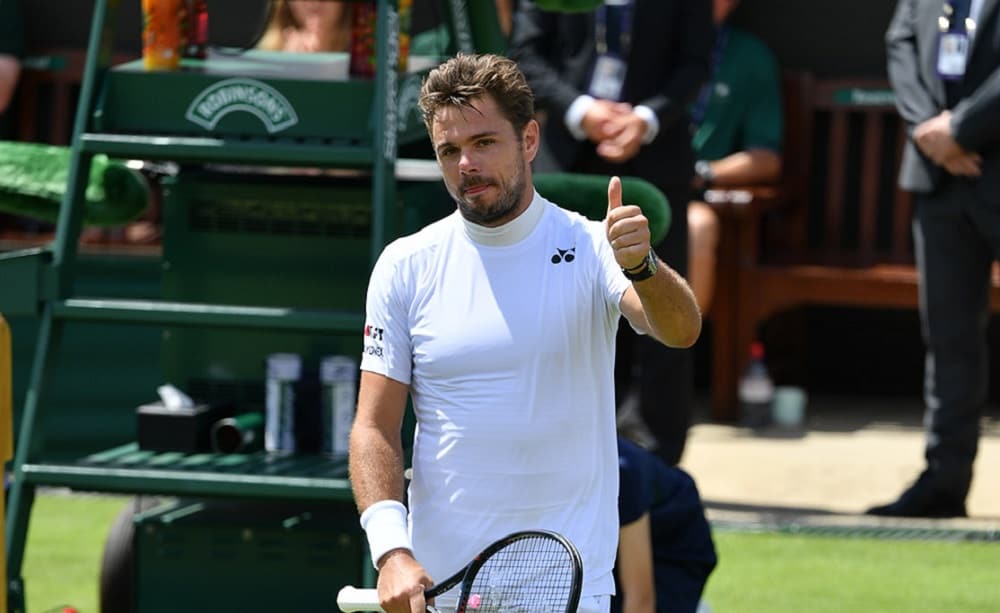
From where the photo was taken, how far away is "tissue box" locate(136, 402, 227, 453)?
5.38m

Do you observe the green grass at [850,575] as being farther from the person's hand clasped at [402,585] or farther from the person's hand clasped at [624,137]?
the person's hand clasped at [402,585]

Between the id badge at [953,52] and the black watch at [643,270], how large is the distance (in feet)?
11.8

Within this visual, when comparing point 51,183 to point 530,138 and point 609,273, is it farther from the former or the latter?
point 609,273

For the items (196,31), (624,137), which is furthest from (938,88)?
(196,31)

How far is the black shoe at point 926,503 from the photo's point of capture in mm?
6957

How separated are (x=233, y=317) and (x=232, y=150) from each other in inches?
18.1

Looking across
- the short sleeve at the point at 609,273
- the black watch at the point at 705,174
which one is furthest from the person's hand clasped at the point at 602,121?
the short sleeve at the point at 609,273

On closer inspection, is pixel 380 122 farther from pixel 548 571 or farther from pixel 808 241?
pixel 808 241

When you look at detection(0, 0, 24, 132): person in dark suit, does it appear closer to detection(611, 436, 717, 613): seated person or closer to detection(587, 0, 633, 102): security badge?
detection(587, 0, 633, 102): security badge

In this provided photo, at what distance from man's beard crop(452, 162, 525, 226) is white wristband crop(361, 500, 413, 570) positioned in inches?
22.5

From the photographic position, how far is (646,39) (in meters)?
7.00

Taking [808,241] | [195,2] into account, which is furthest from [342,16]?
[808,241]

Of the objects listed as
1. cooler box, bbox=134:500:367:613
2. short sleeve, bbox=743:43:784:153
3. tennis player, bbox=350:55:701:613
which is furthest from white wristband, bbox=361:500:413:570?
short sleeve, bbox=743:43:784:153

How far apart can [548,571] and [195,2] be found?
109 inches
